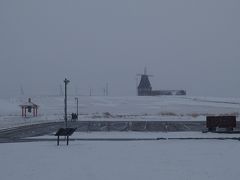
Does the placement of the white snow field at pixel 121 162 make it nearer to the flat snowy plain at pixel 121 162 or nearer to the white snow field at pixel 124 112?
the flat snowy plain at pixel 121 162

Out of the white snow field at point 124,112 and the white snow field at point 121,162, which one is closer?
the white snow field at point 121,162

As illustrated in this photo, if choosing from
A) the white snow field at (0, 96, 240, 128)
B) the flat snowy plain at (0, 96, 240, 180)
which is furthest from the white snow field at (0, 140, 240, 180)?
the white snow field at (0, 96, 240, 128)

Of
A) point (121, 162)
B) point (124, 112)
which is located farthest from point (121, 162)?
point (124, 112)

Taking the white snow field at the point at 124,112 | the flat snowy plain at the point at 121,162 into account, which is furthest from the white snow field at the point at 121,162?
the white snow field at the point at 124,112

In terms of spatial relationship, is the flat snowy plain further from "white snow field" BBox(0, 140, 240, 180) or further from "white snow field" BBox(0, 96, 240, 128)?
"white snow field" BBox(0, 96, 240, 128)

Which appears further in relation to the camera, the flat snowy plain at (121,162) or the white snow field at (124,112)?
the white snow field at (124,112)

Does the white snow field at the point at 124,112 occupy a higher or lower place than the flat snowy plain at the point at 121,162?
lower

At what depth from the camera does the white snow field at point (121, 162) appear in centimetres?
1148

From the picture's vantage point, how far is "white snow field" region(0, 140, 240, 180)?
1148cm

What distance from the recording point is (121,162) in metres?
13.6

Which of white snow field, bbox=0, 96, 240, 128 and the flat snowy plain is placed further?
white snow field, bbox=0, 96, 240, 128

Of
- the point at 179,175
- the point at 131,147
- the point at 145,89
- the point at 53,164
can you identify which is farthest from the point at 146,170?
the point at 145,89

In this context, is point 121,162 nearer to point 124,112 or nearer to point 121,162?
point 121,162

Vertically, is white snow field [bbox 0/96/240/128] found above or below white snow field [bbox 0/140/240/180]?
below
